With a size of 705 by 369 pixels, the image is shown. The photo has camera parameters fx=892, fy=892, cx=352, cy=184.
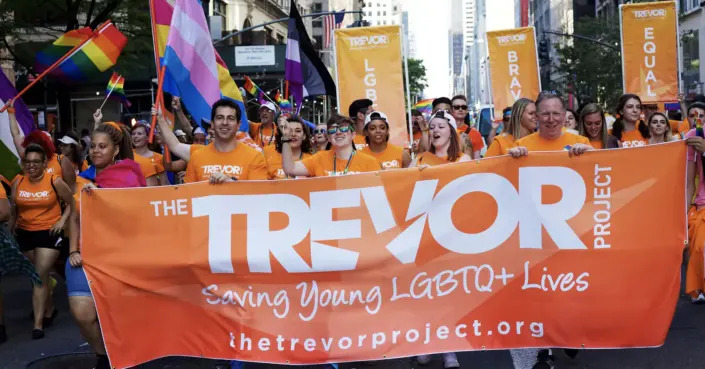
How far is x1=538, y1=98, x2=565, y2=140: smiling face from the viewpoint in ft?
18.5

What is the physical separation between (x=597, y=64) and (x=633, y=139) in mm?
40491

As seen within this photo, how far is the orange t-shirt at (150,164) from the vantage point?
851 centimetres

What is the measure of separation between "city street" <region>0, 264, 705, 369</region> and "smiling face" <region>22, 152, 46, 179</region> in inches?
56.1

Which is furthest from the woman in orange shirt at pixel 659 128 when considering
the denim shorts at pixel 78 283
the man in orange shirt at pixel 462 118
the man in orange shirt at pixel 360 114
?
the denim shorts at pixel 78 283

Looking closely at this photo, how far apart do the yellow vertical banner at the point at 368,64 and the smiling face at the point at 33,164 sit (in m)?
4.33

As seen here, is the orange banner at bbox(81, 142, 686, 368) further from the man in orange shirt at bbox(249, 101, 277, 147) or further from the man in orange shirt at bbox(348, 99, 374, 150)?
the man in orange shirt at bbox(249, 101, 277, 147)

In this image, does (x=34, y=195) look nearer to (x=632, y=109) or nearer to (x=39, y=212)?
(x=39, y=212)

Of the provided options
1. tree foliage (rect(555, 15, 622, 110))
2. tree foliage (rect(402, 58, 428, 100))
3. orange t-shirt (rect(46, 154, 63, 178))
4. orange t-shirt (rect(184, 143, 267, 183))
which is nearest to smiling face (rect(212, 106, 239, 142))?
orange t-shirt (rect(184, 143, 267, 183))

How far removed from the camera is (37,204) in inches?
318

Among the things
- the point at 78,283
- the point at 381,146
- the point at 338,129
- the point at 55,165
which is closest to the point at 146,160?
the point at 55,165

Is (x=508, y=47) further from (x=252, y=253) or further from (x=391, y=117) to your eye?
(x=252, y=253)

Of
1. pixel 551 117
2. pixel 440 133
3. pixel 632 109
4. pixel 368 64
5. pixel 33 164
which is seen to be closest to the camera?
pixel 551 117

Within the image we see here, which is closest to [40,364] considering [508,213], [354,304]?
[354,304]

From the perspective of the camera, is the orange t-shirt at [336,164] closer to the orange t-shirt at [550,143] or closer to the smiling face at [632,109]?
the orange t-shirt at [550,143]
